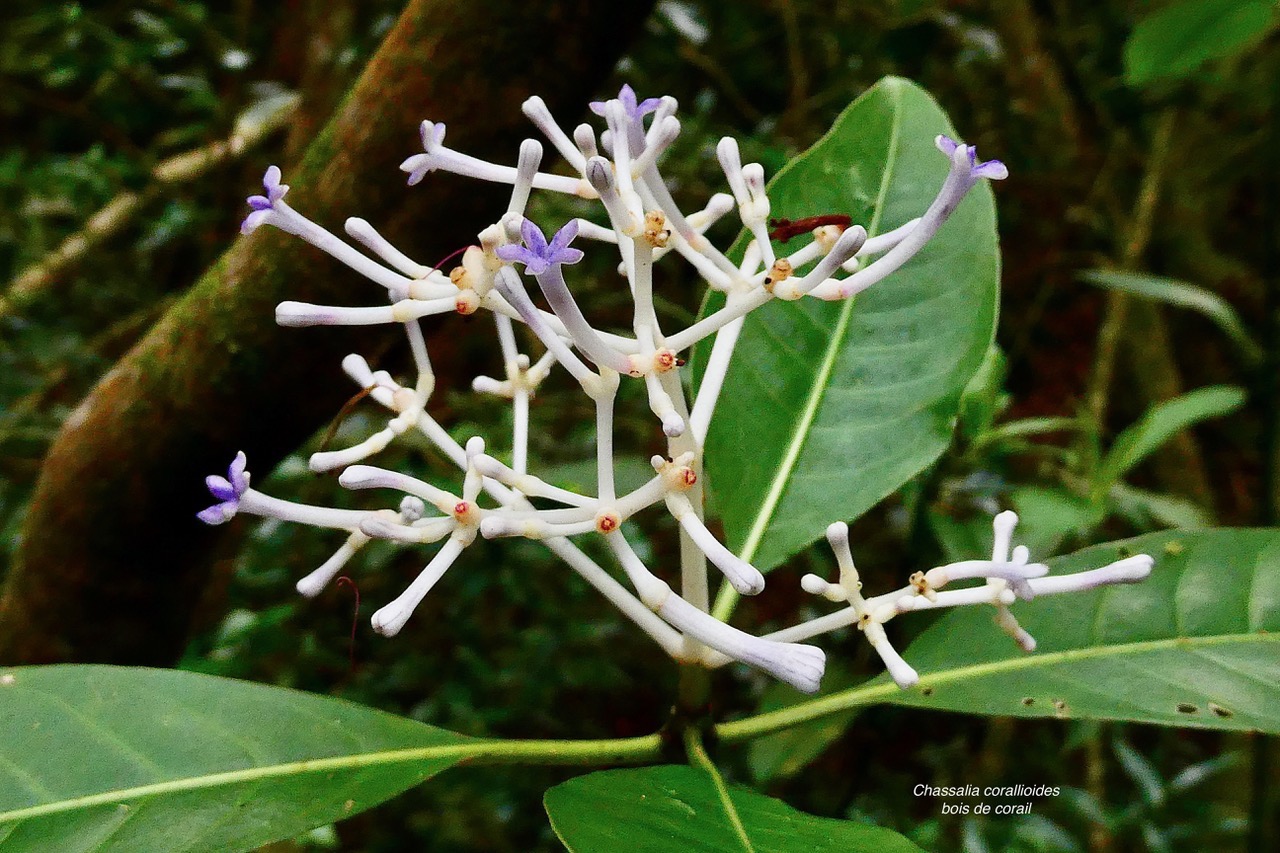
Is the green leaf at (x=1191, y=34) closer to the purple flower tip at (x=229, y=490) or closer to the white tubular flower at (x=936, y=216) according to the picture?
the white tubular flower at (x=936, y=216)

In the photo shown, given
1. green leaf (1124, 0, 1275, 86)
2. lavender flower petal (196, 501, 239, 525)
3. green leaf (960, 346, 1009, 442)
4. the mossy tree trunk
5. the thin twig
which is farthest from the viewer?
the thin twig

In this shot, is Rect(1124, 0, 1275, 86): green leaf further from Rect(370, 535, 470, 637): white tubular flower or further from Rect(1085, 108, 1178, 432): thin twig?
Rect(1085, 108, 1178, 432): thin twig

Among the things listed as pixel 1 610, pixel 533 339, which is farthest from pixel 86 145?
pixel 1 610

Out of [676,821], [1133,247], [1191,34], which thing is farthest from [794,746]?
[1133,247]

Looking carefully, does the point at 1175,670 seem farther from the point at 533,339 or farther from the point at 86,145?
the point at 86,145

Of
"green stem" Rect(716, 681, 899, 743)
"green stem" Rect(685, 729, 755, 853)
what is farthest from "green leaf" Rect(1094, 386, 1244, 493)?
"green stem" Rect(685, 729, 755, 853)

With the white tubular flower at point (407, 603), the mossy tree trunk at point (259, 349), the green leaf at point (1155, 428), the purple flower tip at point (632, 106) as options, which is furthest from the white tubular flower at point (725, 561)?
the green leaf at point (1155, 428)

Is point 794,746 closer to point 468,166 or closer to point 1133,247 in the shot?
point 468,166
